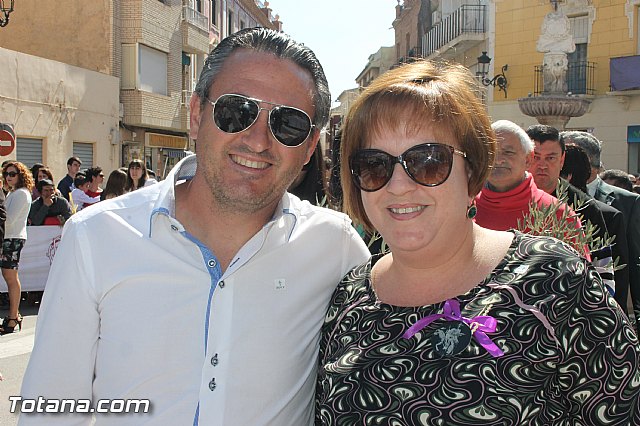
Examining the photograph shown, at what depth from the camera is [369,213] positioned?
83.3 inches

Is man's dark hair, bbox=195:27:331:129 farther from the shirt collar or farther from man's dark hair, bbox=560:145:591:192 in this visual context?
man's dark hair, bbox=560:145:591:192

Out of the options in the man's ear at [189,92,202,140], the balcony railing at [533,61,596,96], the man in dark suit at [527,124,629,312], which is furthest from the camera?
the balcony railing at [533,61,596,96]

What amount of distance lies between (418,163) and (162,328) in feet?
3.05

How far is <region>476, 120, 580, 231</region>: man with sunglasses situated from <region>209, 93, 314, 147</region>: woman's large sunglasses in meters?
2.29

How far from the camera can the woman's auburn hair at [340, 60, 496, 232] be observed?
197cm

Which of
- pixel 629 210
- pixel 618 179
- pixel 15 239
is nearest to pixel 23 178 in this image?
pixel 15 239

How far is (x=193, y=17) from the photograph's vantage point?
91.1ft

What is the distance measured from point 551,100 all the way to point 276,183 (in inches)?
519

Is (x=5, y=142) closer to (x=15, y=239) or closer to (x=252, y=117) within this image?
(x=15, y=239)

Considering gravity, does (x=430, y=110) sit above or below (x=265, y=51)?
below

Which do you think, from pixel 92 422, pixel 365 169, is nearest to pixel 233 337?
pixel 92 422

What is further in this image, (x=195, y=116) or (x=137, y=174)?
(x=137, y=174)

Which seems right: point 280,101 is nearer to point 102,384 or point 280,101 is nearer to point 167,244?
point 167,244

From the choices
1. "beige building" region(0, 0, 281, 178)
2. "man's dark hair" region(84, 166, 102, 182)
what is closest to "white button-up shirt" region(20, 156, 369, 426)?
"man's dark hair" region(84, 166, 102, 182)
